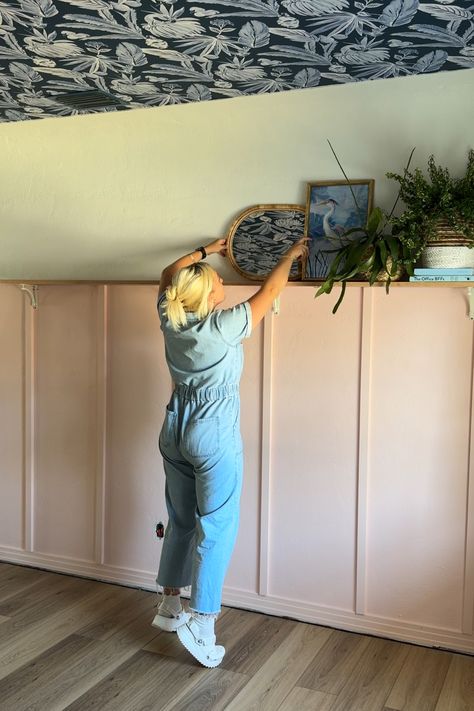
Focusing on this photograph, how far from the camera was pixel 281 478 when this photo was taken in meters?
3.07

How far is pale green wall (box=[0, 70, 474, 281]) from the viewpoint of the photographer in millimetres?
2838

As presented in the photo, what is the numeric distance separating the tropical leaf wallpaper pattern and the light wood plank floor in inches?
88.6

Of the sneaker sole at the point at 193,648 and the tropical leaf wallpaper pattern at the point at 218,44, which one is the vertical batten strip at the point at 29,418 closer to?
the tropical leaf wallpaper pattern at the point at 218,44

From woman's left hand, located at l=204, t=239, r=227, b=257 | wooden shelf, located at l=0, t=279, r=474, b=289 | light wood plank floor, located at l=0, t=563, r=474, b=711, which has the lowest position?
light wood plank floor, located at l=0, t=563, r=474, b=711

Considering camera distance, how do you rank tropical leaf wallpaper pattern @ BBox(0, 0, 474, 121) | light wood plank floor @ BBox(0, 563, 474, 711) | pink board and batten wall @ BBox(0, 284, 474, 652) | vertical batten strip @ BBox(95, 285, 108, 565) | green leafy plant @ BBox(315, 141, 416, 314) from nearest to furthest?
tropical leaf wallpaper pattern @ BBox(0, 0, 474, 121)
light wood plank floor @ BBox(0, 563, 474, 711)
green leafy plant @ BBox(315, 141, 416, 314)
pink board and batten wall @ BBox(0, 284, 474, 652)
vertical batten strip @ BBox(95, 285, 108, 565)

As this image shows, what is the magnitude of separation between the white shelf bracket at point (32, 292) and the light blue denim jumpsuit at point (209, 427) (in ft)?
3.45

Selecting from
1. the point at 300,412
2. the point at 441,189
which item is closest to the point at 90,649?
the point at 300,412

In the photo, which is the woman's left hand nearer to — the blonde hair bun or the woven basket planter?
the blonde hair bun

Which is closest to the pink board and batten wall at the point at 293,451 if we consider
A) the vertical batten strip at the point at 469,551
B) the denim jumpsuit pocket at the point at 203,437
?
the vertical batten strip at the point at 469,551

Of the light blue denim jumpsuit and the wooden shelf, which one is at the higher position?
the wooden shelf

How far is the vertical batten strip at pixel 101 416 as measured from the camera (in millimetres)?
3387

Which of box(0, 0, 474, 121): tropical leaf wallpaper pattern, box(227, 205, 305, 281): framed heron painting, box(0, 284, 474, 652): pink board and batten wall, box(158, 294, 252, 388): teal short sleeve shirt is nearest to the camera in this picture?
box(0, 0, 474, 121): tropical leaf wallpaper pattern

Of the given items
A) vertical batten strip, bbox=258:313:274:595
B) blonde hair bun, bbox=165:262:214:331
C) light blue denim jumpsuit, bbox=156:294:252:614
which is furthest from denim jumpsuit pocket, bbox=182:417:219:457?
vertical batten strip, bbox=258:313:274:595

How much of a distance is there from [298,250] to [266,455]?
891 mm
